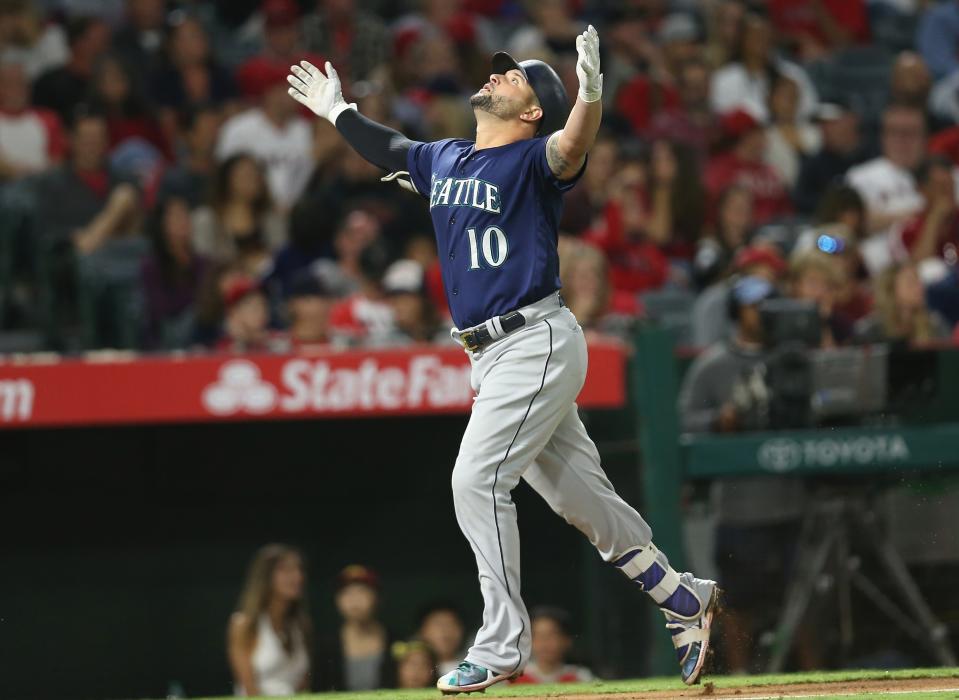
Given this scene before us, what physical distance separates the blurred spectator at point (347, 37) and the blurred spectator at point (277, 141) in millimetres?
689

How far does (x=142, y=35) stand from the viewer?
33.4 ft

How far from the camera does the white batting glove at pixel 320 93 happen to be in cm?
488

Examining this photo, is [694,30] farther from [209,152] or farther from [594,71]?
[594,71]

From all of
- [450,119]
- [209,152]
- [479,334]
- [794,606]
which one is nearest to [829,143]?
[450,119]

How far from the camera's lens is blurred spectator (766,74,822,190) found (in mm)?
10336

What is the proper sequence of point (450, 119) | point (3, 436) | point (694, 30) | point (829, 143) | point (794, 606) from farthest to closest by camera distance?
point (694, 30) < point (829, 143) < point (450, 119) < point (3, 436) < point (794, 606)

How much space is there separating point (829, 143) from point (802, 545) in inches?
179

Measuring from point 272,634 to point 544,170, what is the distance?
9.84 ft

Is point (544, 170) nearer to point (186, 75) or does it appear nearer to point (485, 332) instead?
point (485, 332)

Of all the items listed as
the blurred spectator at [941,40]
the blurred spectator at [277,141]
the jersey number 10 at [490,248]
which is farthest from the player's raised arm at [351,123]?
the blurred spectator at [941,40]

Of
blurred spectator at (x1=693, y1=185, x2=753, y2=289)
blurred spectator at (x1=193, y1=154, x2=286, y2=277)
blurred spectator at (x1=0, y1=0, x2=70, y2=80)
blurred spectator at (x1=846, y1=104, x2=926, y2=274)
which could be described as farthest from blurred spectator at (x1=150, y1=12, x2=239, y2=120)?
blurred spectator at (x1=846, y1=104, x2=926, y2=274)

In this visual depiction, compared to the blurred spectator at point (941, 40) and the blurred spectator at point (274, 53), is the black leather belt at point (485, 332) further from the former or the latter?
the blurred spectator at point (941, 40)

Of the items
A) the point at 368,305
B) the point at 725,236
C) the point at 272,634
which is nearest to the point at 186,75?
the point at 368,305

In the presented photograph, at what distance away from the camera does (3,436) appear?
678cm
